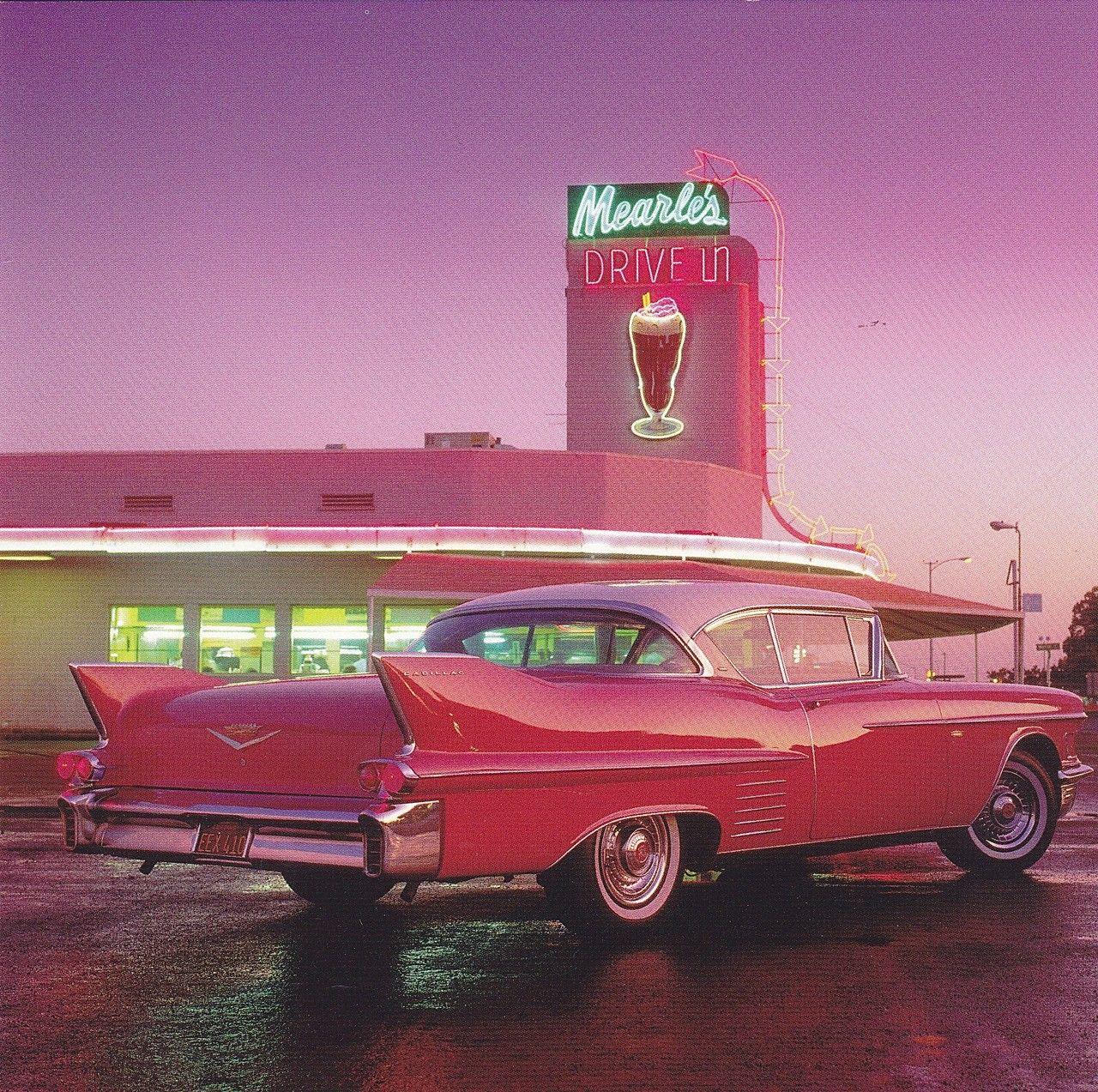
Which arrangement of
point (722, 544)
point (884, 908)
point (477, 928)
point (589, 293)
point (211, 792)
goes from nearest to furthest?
point (211, 792), point (477, 928), point (884, 908), point (722, 544), point (589, 293)

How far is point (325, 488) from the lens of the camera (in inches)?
→ 1243

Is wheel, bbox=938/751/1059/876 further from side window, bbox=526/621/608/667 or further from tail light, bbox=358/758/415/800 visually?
tail light, bbox=358/758/415/800

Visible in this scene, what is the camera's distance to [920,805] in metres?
7.45

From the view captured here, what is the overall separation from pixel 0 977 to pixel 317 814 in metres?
1.32

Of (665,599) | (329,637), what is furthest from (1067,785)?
(329,637)

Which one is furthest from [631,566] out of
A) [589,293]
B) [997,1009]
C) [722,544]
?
[997,1009]

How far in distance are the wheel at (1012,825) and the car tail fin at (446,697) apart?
3635 mm

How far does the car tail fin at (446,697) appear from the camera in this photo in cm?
534

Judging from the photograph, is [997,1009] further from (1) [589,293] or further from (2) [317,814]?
(1) [589,293]

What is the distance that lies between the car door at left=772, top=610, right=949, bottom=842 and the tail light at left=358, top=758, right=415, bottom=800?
91.7 inches

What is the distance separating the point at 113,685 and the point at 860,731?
3487mm

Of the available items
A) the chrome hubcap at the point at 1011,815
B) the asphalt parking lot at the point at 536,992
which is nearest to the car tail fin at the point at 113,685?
the asphalt parking lot at the point at 536,992

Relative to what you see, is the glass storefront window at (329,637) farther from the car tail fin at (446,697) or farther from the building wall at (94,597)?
the car tail fin at (446,697)

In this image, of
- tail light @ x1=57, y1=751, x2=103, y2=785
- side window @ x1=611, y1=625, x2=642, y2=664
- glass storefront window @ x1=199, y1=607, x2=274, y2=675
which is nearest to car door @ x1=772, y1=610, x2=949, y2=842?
side window @ x1=611, y1=625, x2=642, y2=664
